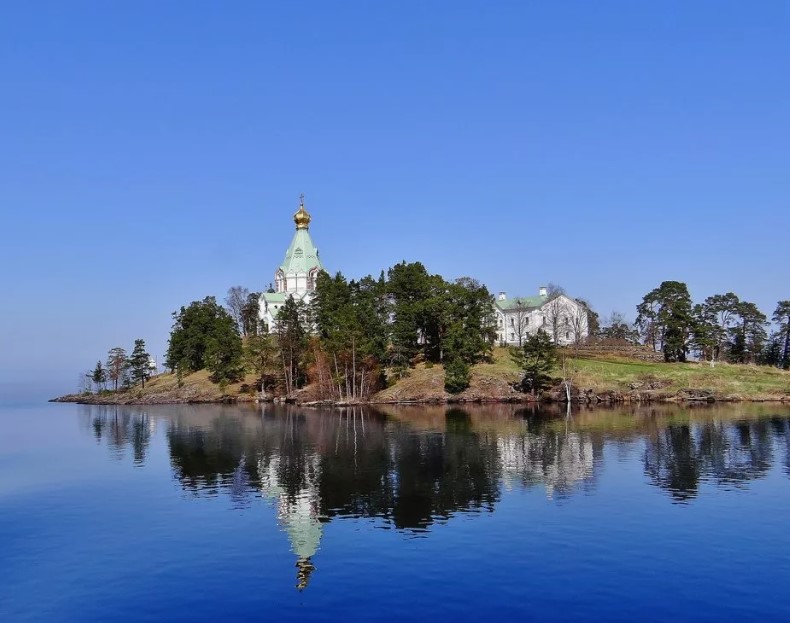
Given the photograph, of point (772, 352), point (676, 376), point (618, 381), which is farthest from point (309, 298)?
point (772, 352)

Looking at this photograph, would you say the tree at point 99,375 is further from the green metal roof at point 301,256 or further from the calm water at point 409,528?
the calm water at point 409,528

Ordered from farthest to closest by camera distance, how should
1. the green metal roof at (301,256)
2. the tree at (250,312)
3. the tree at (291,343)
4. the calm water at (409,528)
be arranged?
the tree at (250,312) < the green metal roof at (301,256) < the tree at (291,343) < the calm water at (409,528)

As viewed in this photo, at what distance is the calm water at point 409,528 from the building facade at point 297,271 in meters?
76.1

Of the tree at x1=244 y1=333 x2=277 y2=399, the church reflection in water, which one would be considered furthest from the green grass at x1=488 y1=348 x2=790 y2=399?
the tree at x1=244 y1=333 x2=277 y2=399

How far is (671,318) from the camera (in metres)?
111

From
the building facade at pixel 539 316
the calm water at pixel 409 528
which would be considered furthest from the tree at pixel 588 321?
the calm water at pixel 409 528

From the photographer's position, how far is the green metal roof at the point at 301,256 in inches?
5443

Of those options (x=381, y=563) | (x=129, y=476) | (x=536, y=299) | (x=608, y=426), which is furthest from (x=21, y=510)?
(x=536, y=299)

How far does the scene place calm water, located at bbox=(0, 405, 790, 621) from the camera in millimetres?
23469

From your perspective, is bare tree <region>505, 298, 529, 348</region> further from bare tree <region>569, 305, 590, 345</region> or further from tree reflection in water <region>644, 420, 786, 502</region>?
tree reflection in water <region>644, 420, 786, 502</region>

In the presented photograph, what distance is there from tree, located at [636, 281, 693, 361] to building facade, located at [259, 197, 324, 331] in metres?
61.6

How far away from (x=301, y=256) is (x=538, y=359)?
59843 millimetres

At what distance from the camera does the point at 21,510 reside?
125 ft

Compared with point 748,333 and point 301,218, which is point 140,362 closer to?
point 301,218
